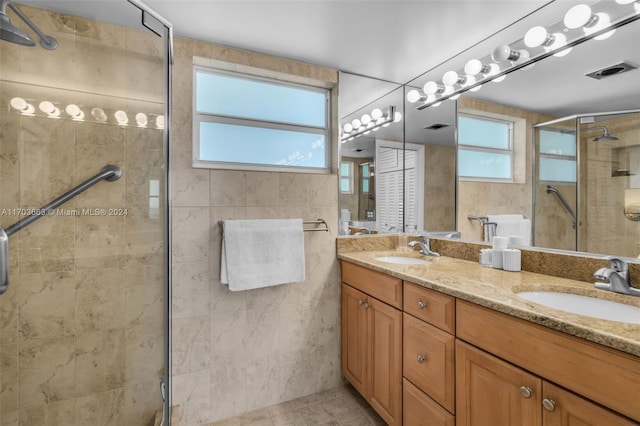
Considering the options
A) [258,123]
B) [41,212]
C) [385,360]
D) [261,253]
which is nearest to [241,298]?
[261,253]

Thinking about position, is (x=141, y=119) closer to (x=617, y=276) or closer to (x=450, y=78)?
(x=450, y=78)

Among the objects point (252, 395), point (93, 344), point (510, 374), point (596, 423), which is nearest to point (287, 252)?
point (252, 395)

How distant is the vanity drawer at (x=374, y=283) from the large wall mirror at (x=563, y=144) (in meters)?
0.69

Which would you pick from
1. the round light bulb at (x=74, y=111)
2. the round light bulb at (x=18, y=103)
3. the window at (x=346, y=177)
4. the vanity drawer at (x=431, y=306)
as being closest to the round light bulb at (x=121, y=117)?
the round light bulb at (x=74, y=111)

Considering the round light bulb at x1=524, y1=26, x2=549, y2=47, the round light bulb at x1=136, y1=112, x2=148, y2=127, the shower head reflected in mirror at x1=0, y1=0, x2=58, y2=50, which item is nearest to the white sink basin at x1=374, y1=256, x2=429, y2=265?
the round light bulb at x1=524, y1=26, x2=549, y2=47

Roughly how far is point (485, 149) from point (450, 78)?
0.55 m

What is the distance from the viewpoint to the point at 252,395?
187cm

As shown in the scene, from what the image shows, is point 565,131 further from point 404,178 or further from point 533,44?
point 404,178

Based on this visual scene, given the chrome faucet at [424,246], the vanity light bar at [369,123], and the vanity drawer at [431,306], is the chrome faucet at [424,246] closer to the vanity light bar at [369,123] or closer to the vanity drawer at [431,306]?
the vanity drawer at [431,306]

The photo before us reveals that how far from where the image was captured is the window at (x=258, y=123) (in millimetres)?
1869

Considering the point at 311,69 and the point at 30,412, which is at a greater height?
the point at 311,69

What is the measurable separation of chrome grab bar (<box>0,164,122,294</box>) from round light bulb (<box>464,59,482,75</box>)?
2035 millimetres

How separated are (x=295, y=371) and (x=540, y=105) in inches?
84.1

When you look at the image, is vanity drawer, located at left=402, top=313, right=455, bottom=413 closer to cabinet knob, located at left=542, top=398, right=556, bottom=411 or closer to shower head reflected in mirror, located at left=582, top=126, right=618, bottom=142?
cabinet knob, located at left=542, top=398, right=556, bottom=411
